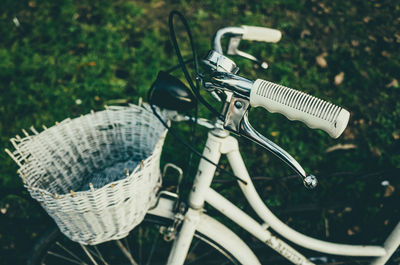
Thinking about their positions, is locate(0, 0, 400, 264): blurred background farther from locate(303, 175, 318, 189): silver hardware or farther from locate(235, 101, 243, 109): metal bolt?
locate(235, 101, 243, 109): metal bolt

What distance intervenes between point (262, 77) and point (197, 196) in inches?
73.1

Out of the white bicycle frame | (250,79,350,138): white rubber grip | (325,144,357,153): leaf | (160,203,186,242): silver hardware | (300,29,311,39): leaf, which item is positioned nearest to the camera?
(250,79,350,138): white rubber grip

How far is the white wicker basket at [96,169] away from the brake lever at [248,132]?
40 cm

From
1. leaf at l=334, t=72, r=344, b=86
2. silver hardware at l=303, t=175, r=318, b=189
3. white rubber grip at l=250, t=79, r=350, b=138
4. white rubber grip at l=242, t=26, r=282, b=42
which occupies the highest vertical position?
leaf at l=334, t=72, r=344, b=86

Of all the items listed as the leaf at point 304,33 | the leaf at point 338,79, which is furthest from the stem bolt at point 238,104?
the leaf at point 304,33

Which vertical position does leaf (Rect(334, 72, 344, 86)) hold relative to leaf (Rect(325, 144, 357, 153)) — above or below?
above

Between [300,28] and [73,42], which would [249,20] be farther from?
[73,42]

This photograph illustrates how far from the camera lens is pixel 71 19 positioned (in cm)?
325

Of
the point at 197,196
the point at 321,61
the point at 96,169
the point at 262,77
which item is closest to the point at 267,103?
the point at 197,196

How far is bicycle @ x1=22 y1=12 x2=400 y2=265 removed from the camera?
2.55ft

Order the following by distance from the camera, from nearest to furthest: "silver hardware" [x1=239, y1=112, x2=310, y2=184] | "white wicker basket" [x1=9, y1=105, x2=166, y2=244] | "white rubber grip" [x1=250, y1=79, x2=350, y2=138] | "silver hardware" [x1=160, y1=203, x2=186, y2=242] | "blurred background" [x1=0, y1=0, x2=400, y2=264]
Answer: "white rubber grip" [x1=250, y1=79, x2=350, y2=138]
"silver hardware" [x1=239, y1=112, x2=310, y2=184]
"white wicker basket" [x1=9, y1=105, x2=166, y2=244]
"silver hardware" [x1=160, y1=203, x2=186, y2=242]
"blurred background" [x1=0, y1=0, x2=400, y2=264]

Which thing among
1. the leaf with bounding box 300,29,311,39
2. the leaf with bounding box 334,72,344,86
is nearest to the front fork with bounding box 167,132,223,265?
the leaf with bounding box 334,72,344,86

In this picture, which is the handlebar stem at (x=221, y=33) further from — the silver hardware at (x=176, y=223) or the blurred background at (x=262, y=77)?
the blurred background at (x=262, y=77)

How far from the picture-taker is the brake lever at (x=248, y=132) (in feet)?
2.79
